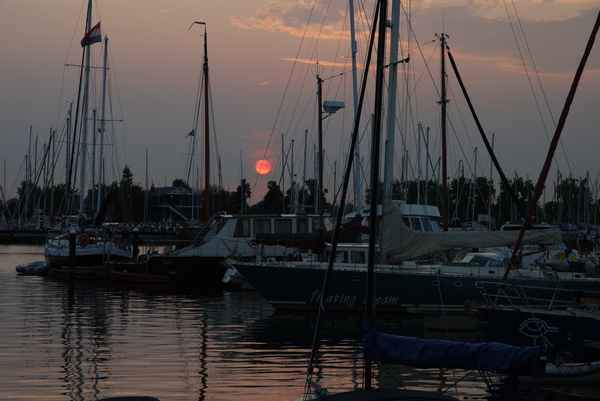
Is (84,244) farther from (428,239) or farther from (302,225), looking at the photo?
(428,239)

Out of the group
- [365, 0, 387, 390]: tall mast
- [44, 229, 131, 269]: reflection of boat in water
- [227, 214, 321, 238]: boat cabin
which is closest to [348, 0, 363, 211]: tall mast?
[227, 214, 321, 238]: boat cabin

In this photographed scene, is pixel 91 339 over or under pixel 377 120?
under

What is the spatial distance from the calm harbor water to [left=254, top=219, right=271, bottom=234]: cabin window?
771 centimetres

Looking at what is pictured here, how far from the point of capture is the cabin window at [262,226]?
164ft

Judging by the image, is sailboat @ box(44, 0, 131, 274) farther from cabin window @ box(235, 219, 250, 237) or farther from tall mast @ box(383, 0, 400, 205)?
tall mast @ box(383, 0, 400, 205)

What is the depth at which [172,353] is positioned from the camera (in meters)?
26.5

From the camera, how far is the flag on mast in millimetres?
64062

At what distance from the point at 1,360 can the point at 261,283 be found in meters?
12.3

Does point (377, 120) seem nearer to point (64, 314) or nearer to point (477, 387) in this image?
point (477, 387)

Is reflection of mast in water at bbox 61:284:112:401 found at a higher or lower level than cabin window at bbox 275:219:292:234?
lower

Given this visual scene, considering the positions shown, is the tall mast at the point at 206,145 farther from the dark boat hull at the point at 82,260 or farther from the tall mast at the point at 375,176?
the tall mast at the point at 375,176

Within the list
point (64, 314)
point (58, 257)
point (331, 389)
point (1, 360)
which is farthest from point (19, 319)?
point (58, 257)

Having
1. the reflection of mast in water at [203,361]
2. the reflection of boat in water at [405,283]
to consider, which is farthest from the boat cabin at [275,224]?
the reflection of mast in water at [203,361]

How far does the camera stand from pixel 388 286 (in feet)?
110
